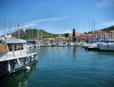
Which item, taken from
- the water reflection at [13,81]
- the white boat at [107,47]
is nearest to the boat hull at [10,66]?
the water reflection at [13,81]

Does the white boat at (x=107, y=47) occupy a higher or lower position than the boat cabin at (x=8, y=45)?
lower

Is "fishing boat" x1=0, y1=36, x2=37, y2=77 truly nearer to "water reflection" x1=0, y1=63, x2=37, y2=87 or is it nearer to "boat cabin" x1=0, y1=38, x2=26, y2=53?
"boat cabin" x1=0, y1=38, x2=26, y2=53

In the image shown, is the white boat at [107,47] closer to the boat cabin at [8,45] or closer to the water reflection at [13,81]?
the boat cabin at [8,45]

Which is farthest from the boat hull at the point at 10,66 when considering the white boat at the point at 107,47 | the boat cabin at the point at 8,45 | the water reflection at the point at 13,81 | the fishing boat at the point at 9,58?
the white boat at the point at 107,47

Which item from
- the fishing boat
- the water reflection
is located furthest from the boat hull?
the water reflection

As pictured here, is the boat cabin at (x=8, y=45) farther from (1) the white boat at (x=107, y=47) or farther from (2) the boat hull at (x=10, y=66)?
(1) the white boat at (x=107, y=47)

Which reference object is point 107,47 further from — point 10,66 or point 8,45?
point 10,66

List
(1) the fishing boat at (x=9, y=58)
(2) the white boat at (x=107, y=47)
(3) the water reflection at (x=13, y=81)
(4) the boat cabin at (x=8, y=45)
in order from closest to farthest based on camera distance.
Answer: (3) the water reflection at (x=13, y=81) < (1) the fishing boat at (x=9, y=58) < (4) the boat cabin at (x=8, y=45) < (2) the white boat at (x=107, y=47)

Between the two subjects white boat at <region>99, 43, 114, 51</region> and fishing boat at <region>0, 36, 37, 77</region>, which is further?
white boat at <region>99, 43, 114, 51</region>

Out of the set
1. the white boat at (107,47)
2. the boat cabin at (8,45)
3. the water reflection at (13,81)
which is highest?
the boat cabin at (8,45)

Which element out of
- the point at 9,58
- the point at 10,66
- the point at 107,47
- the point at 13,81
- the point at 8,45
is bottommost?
the point at 13,81

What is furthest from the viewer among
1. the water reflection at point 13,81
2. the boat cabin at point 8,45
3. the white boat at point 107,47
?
the white boat at point 107,47

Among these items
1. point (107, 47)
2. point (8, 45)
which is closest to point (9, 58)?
point (8, 45)

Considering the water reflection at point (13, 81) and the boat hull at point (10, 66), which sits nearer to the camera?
the water reflection at point (13, 81)
